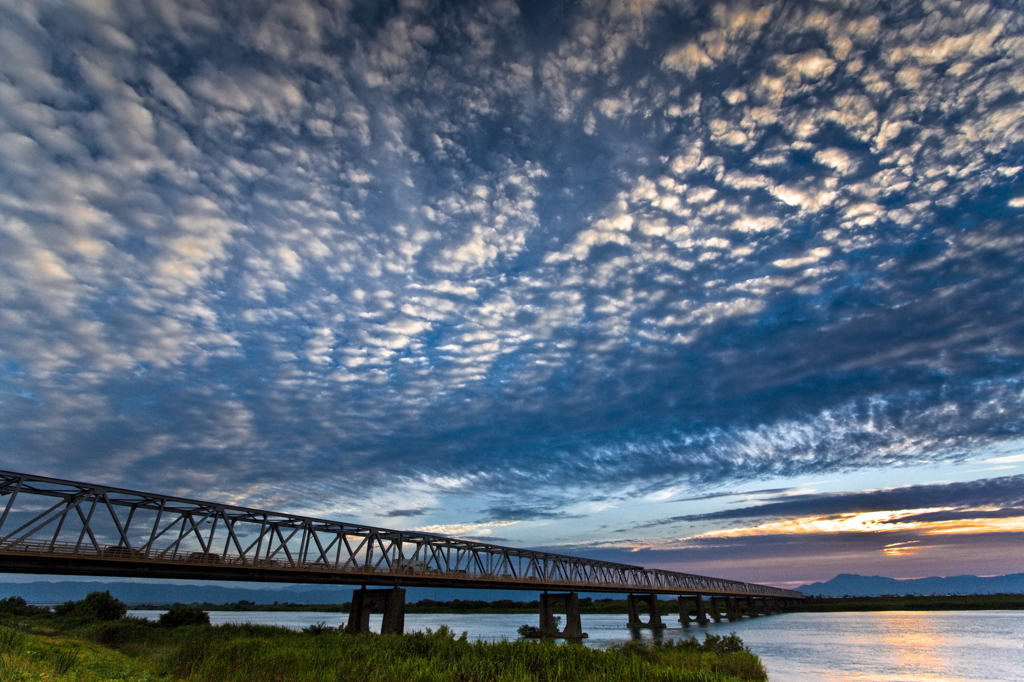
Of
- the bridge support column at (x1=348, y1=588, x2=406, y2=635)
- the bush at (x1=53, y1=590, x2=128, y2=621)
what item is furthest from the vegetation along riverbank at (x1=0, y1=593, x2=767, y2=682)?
the bush at (x1=53, y1=590, x2=128, y2=621)

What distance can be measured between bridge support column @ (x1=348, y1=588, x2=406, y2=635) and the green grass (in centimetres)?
2149

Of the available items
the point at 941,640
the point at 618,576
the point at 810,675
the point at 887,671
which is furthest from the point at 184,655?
the point at 618,576

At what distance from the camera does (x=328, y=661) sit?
1182 inches

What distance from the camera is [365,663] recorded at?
28812 millimetres

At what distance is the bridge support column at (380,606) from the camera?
59.8 meters

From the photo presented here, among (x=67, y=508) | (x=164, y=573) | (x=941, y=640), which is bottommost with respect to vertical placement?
(x=941, y=640)

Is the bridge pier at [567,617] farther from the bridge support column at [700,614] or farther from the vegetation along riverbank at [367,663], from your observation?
the bridge support column at [700,614]

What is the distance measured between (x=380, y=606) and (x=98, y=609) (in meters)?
41.7

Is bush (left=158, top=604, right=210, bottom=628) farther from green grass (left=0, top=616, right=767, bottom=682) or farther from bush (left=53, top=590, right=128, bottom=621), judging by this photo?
green grass (left=0, top=616, right=767, bottom=682)

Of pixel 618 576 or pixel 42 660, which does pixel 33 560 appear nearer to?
pixel 42 660

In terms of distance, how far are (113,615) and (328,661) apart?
64.3 meters

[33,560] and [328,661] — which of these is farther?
[33,560]

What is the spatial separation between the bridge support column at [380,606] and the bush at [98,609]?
36264mm

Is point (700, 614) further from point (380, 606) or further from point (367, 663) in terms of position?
point (367, 663)
